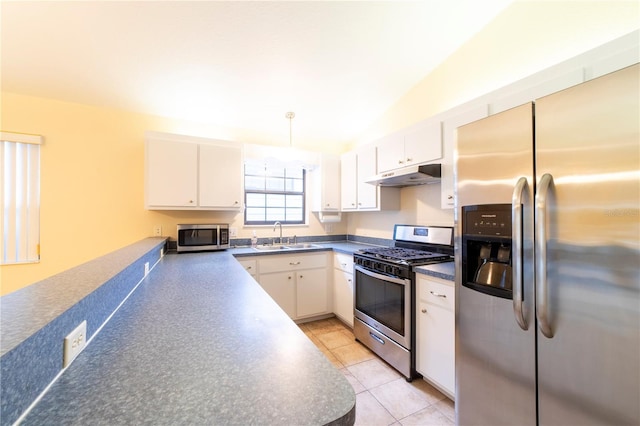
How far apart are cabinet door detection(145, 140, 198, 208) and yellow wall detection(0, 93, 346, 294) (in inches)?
14.0

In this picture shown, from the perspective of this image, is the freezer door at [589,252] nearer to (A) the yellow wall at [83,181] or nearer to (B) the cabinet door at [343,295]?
(B) the cabinet door at [343,295]

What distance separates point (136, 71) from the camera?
7.25 feet

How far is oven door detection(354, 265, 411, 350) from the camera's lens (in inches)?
79.3

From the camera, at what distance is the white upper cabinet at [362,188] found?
2.92 m

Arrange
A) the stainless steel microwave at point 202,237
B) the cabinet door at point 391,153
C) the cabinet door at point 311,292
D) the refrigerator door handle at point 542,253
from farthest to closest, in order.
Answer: the cabinet door at point 311,292 < the stainless steel microwave at point 202,237 < the cabinet door at point 391,153 < the refrigerator door handle at point 542,253

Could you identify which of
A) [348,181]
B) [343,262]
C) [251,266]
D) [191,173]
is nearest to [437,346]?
[343,262]

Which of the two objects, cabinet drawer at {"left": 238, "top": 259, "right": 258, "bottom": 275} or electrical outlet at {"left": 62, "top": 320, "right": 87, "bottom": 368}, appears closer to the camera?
electrical outlet at {"left": 62, "top": 320, "right": 87, "bottom": 368}

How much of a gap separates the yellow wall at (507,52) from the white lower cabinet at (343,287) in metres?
0.69

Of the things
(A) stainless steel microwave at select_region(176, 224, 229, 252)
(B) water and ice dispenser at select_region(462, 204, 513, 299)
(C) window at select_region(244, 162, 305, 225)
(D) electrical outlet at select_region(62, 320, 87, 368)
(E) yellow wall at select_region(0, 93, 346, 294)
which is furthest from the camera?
(C) window at select_region(244, 162, 305, 225)

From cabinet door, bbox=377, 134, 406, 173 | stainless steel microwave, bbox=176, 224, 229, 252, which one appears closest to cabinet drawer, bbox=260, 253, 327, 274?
stainless steel microwave, bbox=176, 224, 229, 252

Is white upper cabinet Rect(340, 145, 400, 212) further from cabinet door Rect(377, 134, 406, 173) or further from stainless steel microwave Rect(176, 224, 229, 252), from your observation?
stainless steel microwave Rect(176, 224, 229, 252)

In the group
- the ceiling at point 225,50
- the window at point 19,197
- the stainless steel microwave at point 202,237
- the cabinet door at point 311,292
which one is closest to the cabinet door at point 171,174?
the stainless steel microwave at point 202,237

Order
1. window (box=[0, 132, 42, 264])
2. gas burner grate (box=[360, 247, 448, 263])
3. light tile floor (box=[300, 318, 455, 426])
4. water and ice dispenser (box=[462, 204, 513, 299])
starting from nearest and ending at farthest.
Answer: water and ice dispenser (box=[462, 204, 513, 299])
light tile floor (box=[300, 318, 455, 426])
gas burner grate (box=[360, 247, 448, 263])
window (box=[0, 132, 42, 264])

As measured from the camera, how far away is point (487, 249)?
1421 mm
